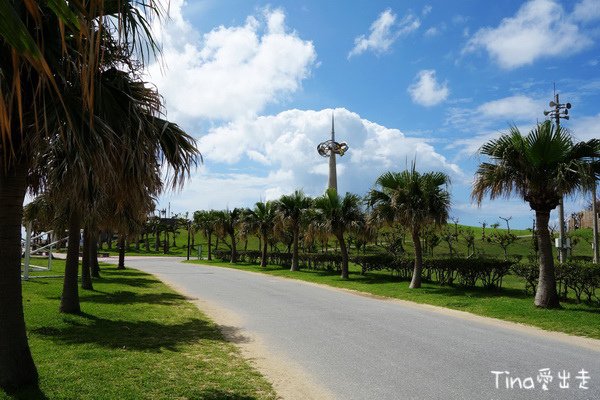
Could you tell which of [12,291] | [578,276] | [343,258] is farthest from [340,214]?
[12,291]

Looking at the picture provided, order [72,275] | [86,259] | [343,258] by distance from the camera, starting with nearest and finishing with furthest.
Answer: [72,275]
[86,259]
[343,258]

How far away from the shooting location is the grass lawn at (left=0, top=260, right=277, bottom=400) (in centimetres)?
591

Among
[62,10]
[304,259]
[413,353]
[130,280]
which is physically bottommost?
[130,280]

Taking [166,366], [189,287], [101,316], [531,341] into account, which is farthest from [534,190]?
[189,287]

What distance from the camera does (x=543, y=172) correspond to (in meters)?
13.8

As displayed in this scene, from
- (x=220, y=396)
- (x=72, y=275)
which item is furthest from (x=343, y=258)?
(x=220, y=396)

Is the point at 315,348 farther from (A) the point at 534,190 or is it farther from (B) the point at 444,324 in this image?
(A) the point at 534,190

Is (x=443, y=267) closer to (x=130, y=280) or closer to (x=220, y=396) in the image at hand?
(x=130, y=280)

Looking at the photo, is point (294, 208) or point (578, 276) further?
point (294, 208)

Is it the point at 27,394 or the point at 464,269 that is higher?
the point at 464,269

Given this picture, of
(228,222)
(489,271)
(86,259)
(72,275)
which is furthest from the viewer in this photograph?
(228,222)

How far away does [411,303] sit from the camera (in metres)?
16.5

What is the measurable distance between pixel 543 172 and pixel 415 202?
21.2 ft

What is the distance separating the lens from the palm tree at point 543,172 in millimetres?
13367
